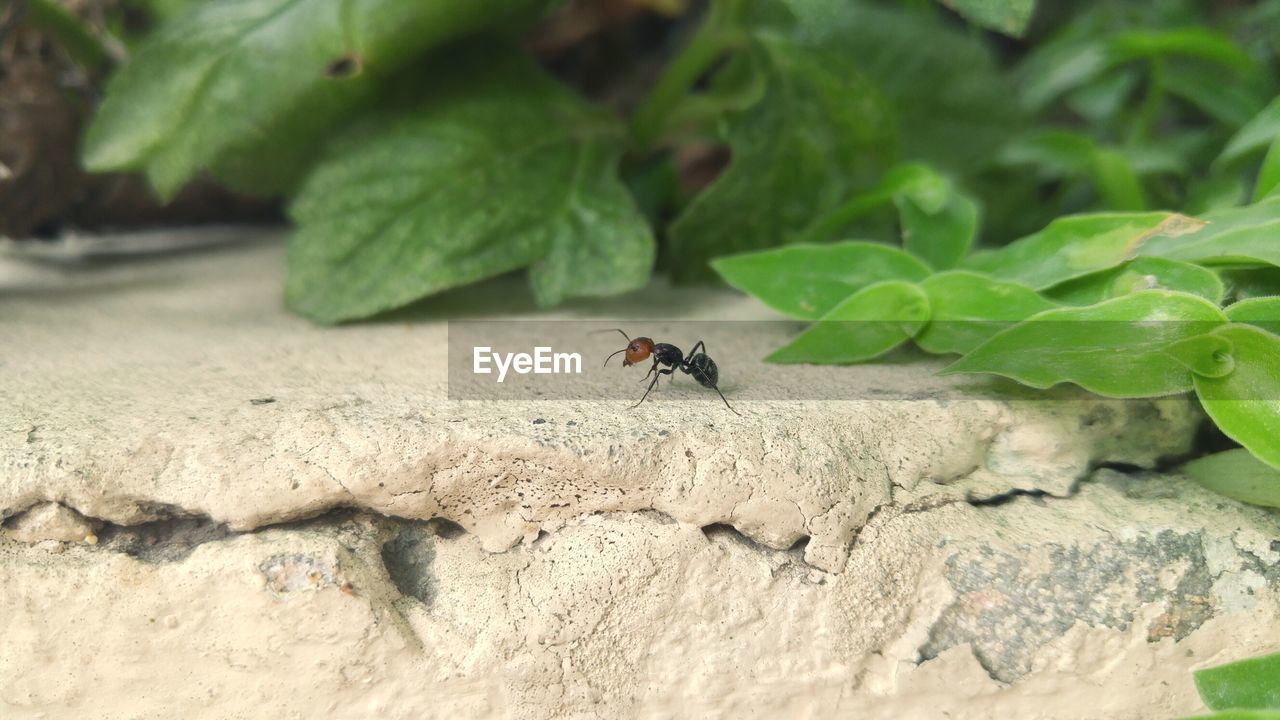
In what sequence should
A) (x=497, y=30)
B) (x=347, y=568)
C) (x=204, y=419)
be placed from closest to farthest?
(x=347, y=568), (x=204, y=419), (x=497, y=30)

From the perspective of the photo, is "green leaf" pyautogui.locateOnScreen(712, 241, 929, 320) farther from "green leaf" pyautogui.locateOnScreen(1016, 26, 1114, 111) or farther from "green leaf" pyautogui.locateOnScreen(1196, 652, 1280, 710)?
"green leaf" pyautogui.locateOnScreen(1016, 26, 1114, 111)

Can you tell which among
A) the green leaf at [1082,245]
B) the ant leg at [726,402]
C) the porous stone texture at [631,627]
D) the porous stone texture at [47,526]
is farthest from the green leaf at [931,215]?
the porous stone texture at [47,526]

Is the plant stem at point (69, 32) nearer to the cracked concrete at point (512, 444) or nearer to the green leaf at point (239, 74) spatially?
the green leaf at point (239, 74)

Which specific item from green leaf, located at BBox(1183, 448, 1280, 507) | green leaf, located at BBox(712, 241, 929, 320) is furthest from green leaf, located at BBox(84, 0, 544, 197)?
green leaf, located at BBox(1183, 448, 1280, 507)

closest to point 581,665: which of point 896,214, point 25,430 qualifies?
point 25,430

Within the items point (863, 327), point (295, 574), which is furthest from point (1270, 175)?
point (295, 574)

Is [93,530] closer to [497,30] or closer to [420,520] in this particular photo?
[420,520]
